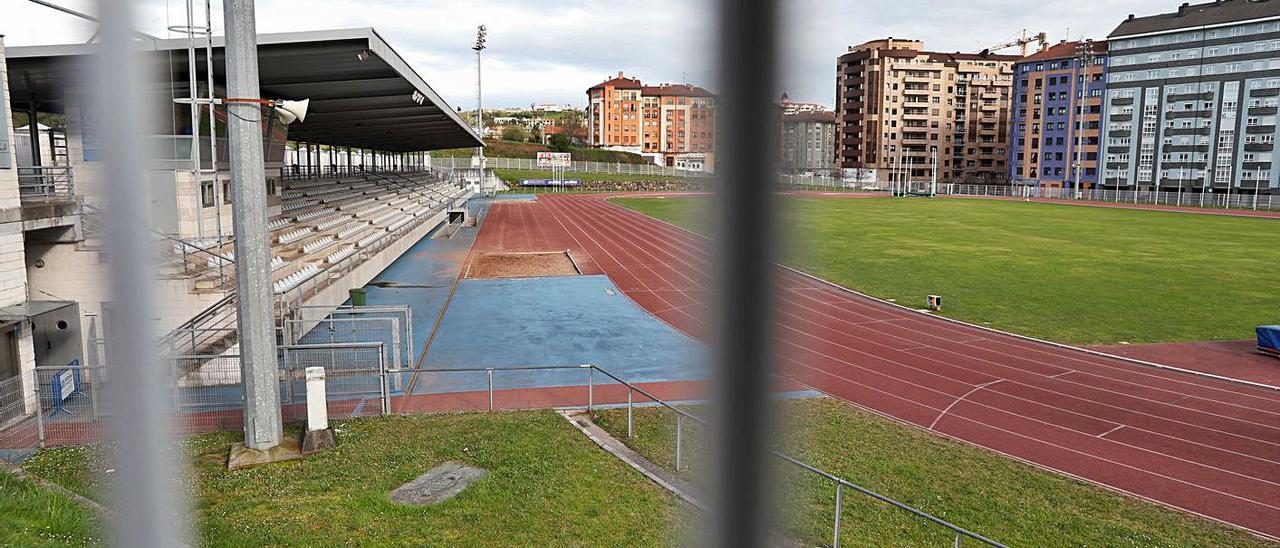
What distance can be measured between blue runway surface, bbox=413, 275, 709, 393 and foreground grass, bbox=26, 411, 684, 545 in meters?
1.84

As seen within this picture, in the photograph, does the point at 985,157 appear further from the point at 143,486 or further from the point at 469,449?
the point at 143,486

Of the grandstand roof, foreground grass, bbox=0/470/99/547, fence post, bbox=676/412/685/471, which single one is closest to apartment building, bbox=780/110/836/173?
fence post, bbox=676/412/685/471

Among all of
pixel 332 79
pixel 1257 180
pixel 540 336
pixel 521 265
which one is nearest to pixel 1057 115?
pixel 1257 180

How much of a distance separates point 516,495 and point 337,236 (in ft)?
48.2

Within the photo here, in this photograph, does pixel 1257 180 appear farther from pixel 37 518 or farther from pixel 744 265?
pixel 744 265

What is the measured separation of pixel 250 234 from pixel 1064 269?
21.9 meters

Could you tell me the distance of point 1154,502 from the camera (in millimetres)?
7156

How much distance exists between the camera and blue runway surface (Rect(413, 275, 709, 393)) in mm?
11086

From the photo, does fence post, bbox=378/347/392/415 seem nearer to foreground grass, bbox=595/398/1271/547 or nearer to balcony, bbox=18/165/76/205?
foreground grass, bbox=595/398/1271/547

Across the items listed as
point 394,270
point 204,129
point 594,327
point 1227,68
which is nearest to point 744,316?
point 594,327

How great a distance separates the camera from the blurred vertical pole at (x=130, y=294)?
0.99 m

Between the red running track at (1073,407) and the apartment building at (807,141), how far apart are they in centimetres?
317

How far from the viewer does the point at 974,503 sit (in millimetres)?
6898

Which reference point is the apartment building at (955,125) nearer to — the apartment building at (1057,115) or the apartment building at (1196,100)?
the apartment building at (1057,115)
